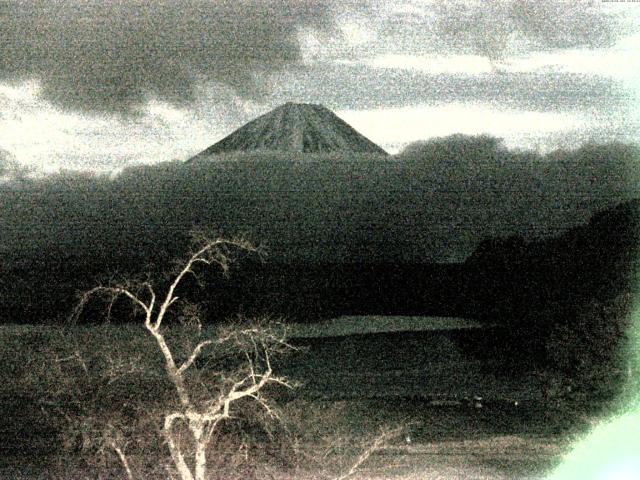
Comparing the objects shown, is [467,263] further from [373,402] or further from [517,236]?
[373,402]

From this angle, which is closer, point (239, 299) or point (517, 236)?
point (239, 299)

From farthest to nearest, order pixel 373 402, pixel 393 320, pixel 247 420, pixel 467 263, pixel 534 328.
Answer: pixel 467 263
pixel 393 320
pixel 534 328
pixel 373 402
pixel 247 420

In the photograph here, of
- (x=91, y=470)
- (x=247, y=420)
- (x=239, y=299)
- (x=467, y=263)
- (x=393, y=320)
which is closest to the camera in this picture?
(x=91, y=470)

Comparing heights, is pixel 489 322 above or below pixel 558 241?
below

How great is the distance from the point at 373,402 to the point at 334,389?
356 cm

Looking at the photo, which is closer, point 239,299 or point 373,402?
point 373,402

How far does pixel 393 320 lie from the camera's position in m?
54.7

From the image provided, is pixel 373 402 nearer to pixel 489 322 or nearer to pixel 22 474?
pixel 22 474

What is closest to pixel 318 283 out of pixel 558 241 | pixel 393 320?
pixel 393 320

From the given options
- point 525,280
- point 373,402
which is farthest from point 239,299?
point 373,402

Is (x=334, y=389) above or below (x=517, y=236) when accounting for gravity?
below

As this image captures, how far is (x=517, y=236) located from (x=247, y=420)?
40650 millimetres

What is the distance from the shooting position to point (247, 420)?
1870 cm

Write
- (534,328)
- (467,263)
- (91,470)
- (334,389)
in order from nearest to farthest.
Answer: (91,470), (334,389), (534,328), (467,263)
